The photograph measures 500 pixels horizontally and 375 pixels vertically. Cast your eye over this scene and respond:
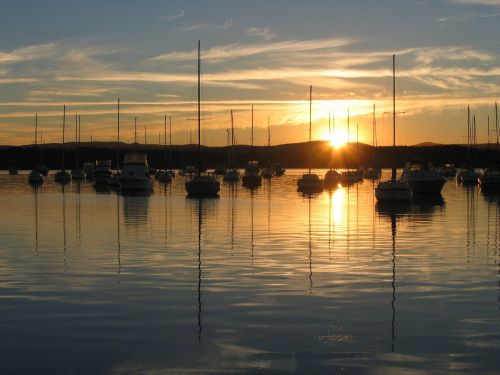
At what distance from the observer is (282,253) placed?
25266mm

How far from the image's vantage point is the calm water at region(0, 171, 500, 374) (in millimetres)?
11633

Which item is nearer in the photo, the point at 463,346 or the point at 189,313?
the point at 463,346

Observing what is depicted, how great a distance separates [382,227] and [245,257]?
13.7 metres

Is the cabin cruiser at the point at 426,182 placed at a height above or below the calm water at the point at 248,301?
above

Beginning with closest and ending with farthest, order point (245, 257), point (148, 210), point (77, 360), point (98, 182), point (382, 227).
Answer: point (77, 360), point (245, 257), point (382, 227), point (148, 210), point (98, 182)

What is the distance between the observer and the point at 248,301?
16312mm

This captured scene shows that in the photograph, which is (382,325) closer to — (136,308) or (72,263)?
(136,308)

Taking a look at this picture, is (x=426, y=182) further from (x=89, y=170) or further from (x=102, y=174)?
(x=89, y=170)

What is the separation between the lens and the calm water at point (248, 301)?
38.2 ft

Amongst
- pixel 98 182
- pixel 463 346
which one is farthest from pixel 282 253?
pixel 98 182

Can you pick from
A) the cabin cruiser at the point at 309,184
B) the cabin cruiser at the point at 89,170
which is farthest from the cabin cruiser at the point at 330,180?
the cabin cruiser at the point at 89,170

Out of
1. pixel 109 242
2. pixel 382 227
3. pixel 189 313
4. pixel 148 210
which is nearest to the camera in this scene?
pixel 189 313

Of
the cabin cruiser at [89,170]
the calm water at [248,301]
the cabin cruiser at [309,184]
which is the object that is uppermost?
the cabin cruiser at [89,170]

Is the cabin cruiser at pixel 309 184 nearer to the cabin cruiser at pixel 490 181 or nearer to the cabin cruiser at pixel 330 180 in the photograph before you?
the cabin cruiser at pixel 330 180
